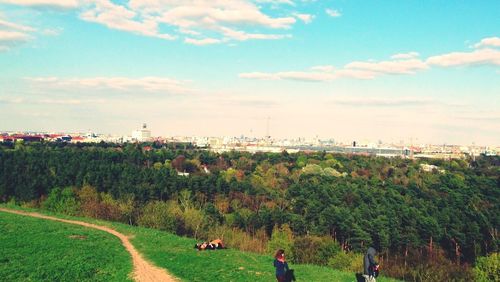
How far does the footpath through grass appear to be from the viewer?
57.1ft

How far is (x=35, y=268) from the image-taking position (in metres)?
18.0

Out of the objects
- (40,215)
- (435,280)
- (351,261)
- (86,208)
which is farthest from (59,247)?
(86,208)

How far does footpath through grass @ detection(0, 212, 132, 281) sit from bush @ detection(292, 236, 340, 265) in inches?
499

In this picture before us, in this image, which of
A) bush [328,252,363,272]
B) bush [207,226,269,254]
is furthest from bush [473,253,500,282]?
bush [207,226,269,254]

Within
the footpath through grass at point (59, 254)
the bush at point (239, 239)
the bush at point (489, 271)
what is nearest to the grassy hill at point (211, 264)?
the footpath through grass at point (59, 254)

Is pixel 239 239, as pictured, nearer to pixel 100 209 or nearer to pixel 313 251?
pixel 313 251

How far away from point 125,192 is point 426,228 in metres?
42.1

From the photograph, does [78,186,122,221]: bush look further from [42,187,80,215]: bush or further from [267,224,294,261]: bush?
[267,224,294,261]: bush

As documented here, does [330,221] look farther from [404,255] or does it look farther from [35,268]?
[35,268]

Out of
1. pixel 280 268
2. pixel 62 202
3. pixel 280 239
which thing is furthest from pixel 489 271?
pixel 62 202

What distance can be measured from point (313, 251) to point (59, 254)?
1710cm

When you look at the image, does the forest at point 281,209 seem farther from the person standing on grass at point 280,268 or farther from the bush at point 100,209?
A: the person standing on grass at point 280,268

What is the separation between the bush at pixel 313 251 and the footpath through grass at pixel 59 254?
12.7 meters

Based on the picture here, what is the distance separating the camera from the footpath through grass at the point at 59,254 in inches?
685
